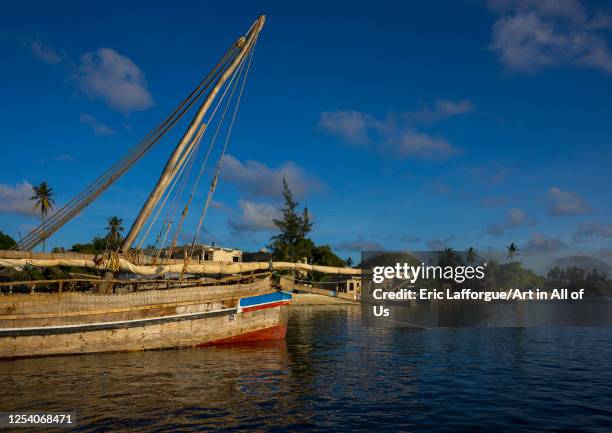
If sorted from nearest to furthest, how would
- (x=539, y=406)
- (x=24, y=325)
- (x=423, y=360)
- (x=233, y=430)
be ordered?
(x=233, y=430), (x=539, y=406), (x=24, y=325), (x=423, y=360)

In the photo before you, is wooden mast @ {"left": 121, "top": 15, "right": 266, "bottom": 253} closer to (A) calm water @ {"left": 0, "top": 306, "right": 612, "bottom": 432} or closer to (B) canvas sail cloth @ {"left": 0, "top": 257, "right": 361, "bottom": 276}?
(B) canvas sail cloth @ {"left": 0, "top": 257, "right": 361, "bottom": 276}

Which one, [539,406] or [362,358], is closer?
[539,406]

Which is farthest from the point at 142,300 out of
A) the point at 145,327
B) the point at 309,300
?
the point at 309,300

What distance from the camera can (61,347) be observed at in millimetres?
21391

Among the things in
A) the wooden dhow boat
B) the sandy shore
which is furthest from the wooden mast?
the sandy shore

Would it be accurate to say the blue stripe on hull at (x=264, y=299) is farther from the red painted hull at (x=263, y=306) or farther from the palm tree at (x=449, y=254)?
the palm tree at (x=449, y=254)

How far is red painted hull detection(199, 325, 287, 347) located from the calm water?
2.83ft

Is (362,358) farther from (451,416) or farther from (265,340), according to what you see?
(451,416)

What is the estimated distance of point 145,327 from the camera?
22.8 meters

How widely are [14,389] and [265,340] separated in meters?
13.4

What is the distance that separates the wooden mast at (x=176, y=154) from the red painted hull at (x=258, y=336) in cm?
711

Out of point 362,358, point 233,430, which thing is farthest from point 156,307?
point 233,430

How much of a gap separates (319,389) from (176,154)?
1542 centimetres

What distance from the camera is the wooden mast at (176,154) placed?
83.5 feet
